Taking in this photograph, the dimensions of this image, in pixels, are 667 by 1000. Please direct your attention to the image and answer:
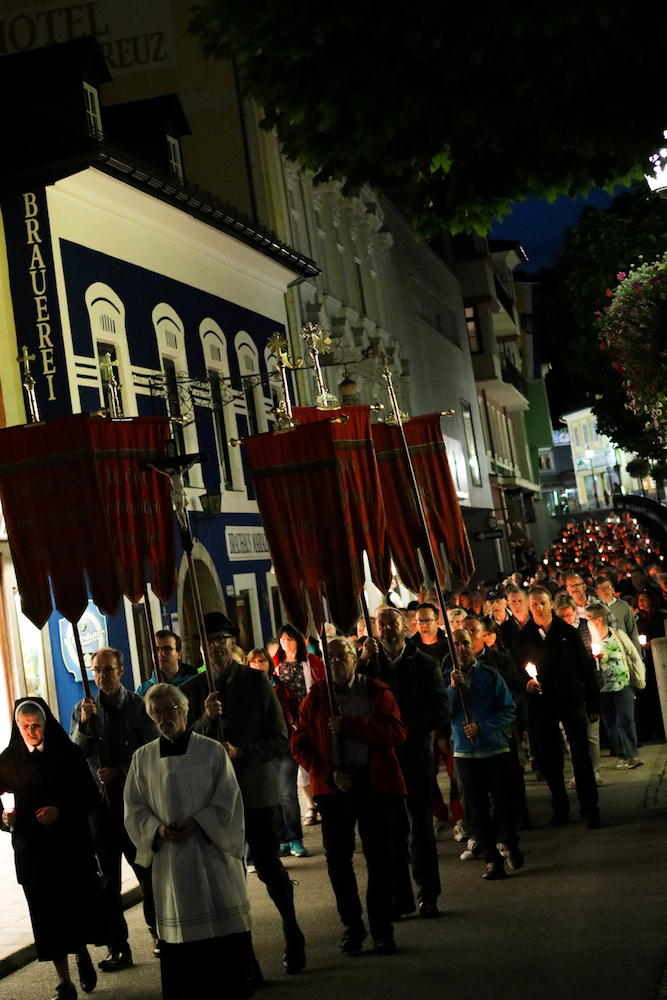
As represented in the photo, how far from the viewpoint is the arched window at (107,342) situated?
20.3m

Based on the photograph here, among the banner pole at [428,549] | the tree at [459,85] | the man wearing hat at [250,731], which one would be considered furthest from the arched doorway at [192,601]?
the tree at [459,85]

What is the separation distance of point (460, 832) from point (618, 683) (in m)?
3.64

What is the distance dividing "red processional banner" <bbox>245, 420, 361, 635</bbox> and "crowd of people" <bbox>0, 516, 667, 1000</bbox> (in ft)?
2.68

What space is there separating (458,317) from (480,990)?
4349 centimetres

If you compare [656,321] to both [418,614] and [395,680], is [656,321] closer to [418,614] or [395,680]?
[418,614]

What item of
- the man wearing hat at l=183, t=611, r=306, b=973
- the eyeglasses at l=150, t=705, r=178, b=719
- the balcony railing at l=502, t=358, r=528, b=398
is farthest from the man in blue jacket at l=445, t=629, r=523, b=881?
the balcony railing at l=502, t=358, r=528, b=398

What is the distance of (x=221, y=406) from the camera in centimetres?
2503

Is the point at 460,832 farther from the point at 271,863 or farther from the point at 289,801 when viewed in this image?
the point at 271,863

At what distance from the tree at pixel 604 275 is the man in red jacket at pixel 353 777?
3463 cm

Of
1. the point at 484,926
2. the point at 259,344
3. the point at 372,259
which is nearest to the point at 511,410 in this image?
the point at 372,259

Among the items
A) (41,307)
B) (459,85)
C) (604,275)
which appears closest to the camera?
(459,85)

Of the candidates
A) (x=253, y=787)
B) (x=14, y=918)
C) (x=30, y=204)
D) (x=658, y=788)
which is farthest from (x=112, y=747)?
(x=30, y=204)

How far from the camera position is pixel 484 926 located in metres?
9.84

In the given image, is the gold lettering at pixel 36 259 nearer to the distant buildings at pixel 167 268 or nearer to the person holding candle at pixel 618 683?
the distant buildings at pixel 167 268
